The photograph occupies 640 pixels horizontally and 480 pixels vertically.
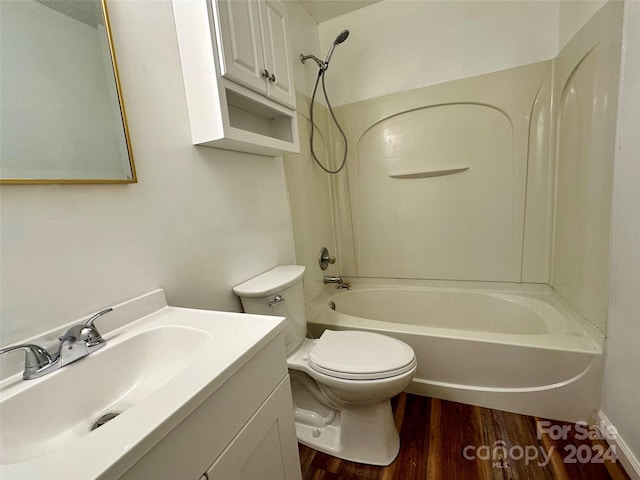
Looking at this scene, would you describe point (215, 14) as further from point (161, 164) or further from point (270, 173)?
point (270, 173)

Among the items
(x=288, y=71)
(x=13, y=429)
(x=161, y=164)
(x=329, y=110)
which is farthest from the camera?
(x=329, y=110)

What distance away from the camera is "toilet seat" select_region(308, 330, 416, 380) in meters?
1.06

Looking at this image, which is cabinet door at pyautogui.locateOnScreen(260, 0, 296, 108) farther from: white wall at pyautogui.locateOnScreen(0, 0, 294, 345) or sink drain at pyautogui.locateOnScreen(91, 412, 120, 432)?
sink drain at pyautogui.locateOnScreen(91, 412, 120, 432)

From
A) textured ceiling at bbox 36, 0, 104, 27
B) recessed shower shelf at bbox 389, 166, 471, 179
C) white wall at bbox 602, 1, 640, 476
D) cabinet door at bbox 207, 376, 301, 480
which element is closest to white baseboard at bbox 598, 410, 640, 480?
white wall at bbox 602, 1, 640, 476

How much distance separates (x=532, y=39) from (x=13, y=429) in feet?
8.57

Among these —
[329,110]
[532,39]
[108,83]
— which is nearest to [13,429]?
[108,83]

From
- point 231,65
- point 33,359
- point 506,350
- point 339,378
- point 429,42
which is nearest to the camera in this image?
point 33,359

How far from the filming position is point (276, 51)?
123 cm

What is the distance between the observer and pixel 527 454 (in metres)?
1.15

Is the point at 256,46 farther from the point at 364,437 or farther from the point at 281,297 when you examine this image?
the point at 364,437

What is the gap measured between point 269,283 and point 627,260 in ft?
4.39

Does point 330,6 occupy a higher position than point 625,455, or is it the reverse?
point 330,6

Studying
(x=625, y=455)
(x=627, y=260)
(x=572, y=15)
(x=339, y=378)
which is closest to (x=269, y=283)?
(x=339, y=378)

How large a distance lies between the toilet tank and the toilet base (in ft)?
1.30
